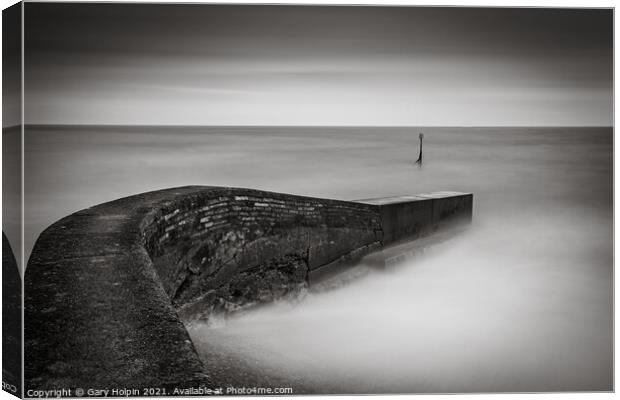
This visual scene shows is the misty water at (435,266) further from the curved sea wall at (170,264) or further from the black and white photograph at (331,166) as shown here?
the curved sea wall at (170,264)

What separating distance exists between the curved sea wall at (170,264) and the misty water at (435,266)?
0.64 feet

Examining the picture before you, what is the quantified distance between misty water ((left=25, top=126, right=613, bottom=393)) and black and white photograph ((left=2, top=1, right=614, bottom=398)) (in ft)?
0.05

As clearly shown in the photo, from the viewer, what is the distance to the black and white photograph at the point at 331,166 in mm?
4805

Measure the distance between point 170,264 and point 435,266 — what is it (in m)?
1.90

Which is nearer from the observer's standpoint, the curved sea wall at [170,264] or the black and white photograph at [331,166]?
the curved sea wall at [170,264]

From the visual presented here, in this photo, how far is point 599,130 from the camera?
5.24 metres

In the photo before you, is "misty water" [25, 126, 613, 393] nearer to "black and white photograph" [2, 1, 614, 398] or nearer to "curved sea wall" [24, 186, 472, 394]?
"black and white photograph" [2, 1, 614, 398]

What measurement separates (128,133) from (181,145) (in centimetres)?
35

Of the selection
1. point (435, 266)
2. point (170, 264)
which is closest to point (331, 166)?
point (435, 266)

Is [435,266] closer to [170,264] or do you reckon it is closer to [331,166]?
[331,166]

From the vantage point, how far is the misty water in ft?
16.4

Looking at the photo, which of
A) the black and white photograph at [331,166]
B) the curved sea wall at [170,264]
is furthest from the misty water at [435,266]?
the curved sea wall at [170,264]

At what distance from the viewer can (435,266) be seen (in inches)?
214

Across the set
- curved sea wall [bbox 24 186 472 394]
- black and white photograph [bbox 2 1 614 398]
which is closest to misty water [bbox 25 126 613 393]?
black and white photograph [bbox 2 1 614 398]
